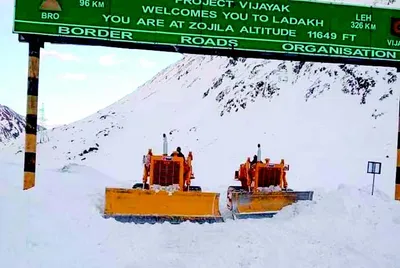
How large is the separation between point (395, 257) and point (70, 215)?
560cm

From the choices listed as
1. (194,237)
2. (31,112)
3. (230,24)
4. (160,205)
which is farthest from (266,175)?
(31,112)

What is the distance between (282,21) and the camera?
521 inches

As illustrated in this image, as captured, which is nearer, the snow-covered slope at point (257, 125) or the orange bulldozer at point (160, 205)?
the orange bulldozer at point (160, 205)

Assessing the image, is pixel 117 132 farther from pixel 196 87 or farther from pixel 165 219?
pixel 165 219

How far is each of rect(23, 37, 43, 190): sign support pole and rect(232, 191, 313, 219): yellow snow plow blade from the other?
472cm

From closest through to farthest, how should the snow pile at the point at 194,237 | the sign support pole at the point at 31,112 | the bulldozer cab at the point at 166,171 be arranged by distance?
the snow pile at the point at 194,237 → the sign support pole at the point at 31,112 → the bulldozer cab at the point at 166,171

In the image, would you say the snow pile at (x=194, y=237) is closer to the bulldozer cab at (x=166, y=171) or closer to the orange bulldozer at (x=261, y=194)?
the orange bulldozer at (x=261, y=194)

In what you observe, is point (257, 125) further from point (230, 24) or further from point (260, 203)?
point (260, 203)

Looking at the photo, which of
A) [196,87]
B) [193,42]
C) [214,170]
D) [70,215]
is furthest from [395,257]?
[196,87]

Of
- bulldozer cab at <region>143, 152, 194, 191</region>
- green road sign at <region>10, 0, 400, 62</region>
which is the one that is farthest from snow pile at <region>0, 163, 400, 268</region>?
green road sign at <region>10, 0, 400, 62</region>

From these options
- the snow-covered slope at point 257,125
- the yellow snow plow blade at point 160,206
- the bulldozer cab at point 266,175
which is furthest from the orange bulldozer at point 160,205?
the snow-covered slope at point 257,125

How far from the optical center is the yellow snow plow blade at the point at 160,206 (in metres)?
11.0

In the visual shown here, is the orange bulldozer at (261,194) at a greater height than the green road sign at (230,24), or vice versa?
the green road sign at (230,24)

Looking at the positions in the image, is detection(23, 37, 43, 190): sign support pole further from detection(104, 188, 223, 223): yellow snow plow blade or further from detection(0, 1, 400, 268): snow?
detection(104, 188, 223, 223): yellow snow plow blade
